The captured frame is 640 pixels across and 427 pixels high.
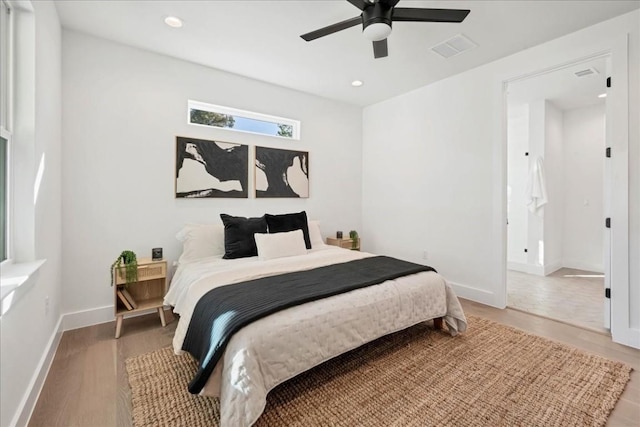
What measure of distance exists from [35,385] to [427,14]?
346 cm

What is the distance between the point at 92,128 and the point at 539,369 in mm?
4366

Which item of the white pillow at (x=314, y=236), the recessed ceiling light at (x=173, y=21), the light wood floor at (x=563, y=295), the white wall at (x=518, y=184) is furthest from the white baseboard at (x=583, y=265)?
the recessed ceiling light at (x=173, y=21)

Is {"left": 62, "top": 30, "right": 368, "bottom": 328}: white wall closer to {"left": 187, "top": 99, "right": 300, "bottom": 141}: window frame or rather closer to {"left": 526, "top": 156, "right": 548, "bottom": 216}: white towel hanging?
{"left": 187, "top": 99, "right": 300, "bottom": 141}: window frame

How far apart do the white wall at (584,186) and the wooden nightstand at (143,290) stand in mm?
6451

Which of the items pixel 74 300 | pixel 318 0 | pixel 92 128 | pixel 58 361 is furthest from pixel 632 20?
pixel 74 300

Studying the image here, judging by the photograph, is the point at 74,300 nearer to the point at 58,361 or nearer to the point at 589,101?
the point at 58,361

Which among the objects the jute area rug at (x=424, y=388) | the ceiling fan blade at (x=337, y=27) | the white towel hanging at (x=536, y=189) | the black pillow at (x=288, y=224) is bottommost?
the jute area rug at (x=424, y=388)

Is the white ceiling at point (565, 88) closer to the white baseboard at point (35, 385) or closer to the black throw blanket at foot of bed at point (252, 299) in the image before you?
the black throw blanket at foot of bed at point (252, 299)

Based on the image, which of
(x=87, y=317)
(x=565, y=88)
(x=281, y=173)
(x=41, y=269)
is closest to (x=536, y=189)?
(x=565, y=88)

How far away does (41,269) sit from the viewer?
6.35ft

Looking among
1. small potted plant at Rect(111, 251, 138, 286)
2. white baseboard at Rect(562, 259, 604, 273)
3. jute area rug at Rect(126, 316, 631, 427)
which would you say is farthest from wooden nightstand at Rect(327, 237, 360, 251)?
white baseboard at Rect(562, 259, 604, 273)

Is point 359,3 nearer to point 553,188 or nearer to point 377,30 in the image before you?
point 377,30

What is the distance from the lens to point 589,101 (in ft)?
15.3

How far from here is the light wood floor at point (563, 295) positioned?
122 inches
